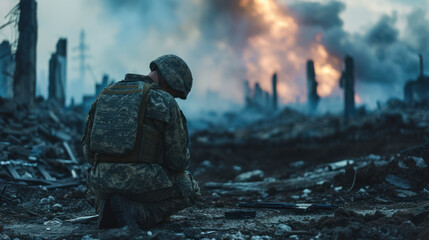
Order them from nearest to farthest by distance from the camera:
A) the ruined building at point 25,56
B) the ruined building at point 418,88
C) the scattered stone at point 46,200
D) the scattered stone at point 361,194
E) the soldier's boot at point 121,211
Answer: the soldier's boot at point 121,211
the scattered stone at point 46,200
the scattered stone at point 361,194
the ruined building at point 25,56
the ruined building at point 418,88

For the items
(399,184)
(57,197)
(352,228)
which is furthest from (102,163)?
(399,184)

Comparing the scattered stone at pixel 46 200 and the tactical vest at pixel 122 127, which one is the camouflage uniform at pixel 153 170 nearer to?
the tactical vest at pixel 122 127

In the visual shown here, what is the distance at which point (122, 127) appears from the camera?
8.99 ft

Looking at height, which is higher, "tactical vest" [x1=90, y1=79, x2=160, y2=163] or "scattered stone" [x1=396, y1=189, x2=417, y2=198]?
"tactical vest" [x1=90, y1=79, x2=160, y2=163]

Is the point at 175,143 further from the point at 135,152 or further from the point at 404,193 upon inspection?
the point at 404,193

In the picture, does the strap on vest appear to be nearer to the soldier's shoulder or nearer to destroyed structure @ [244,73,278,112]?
the soldier's shoulder

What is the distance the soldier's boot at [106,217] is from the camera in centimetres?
279

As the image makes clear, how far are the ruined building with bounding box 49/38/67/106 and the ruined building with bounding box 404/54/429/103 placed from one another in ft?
82.8

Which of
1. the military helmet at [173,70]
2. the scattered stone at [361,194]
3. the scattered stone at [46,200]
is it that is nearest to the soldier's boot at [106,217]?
the military helmet at [173,70]

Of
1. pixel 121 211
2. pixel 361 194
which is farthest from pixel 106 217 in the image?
pixel 361 194

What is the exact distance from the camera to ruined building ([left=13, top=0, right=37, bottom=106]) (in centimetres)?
976

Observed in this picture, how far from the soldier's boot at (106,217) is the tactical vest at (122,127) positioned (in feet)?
1.20

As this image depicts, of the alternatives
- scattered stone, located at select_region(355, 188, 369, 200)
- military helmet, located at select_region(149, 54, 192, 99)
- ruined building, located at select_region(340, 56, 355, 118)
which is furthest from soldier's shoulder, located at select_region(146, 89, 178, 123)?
ruined building, located at select_region(340, 56, 355, 118)

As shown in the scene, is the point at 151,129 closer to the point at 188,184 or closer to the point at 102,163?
the point at 102,163
